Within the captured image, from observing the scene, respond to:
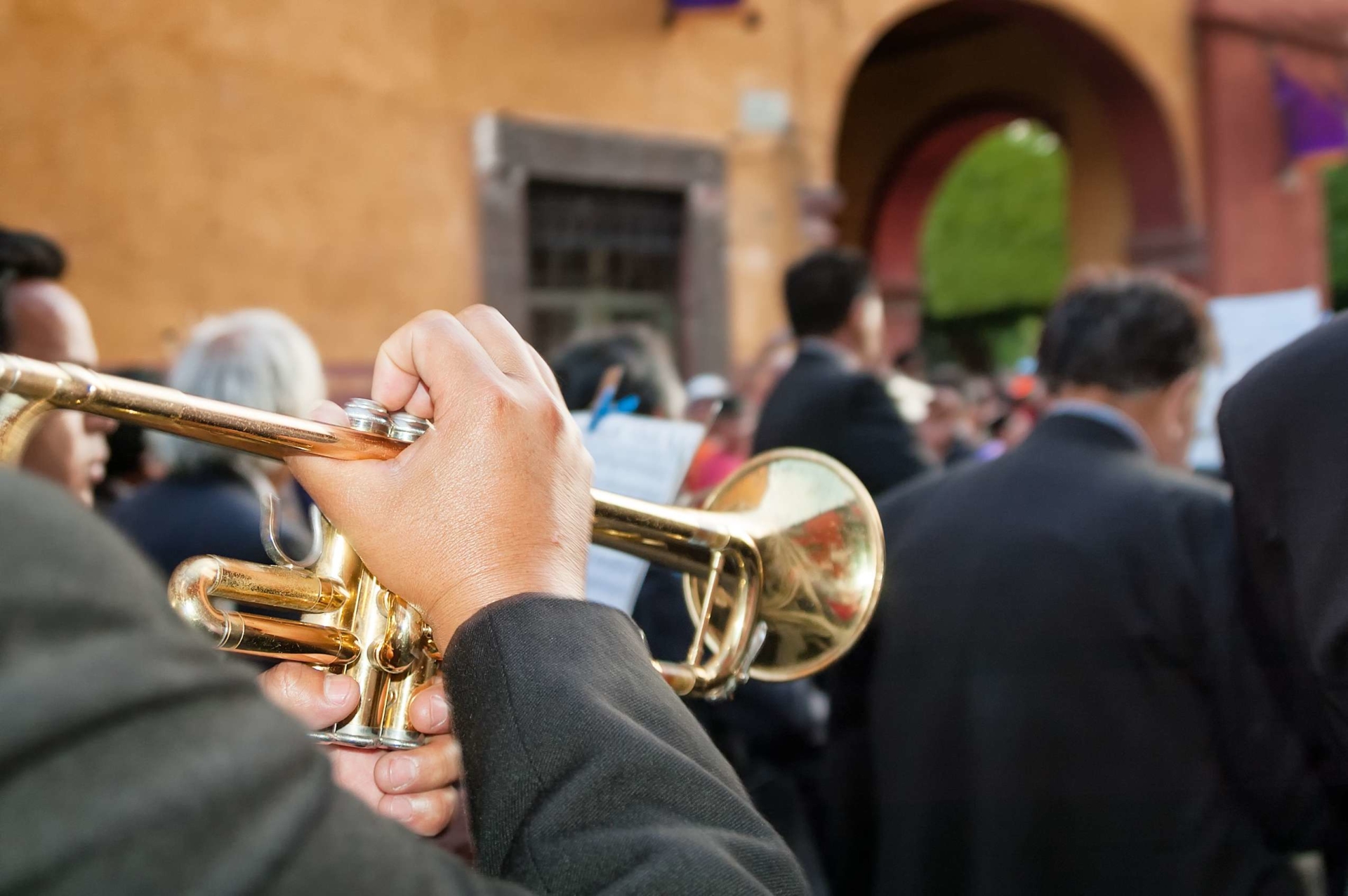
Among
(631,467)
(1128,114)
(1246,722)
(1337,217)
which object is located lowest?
(1246,722)

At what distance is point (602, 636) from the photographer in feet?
2.84

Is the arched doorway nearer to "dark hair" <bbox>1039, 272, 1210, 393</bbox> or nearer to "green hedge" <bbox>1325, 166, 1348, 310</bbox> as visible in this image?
"dark hair" <bbox>1039, 272, 1210, 393</bbox>

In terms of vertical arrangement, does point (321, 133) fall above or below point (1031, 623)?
above

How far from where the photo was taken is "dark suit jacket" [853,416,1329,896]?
6.58ft

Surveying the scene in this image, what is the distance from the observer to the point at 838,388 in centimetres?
342

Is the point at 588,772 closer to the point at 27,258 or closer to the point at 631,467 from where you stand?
the point at 631,467

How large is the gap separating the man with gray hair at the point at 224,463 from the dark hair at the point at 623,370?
611 millimetres

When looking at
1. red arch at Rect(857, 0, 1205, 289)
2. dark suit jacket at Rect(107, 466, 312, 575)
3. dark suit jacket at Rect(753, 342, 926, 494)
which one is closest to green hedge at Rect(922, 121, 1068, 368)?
red arch at Rect(857, 0, 1205, 289)

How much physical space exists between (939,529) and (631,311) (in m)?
5.53

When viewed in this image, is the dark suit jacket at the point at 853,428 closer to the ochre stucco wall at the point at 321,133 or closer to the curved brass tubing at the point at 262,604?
the curved brass tubing at the point at 262,604

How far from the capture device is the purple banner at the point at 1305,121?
10.1m

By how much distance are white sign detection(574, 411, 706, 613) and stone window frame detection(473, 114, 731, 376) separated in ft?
15.2

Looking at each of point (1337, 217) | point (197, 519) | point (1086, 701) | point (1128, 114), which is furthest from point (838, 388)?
point (1337, 217)

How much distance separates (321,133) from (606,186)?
6.33ft
